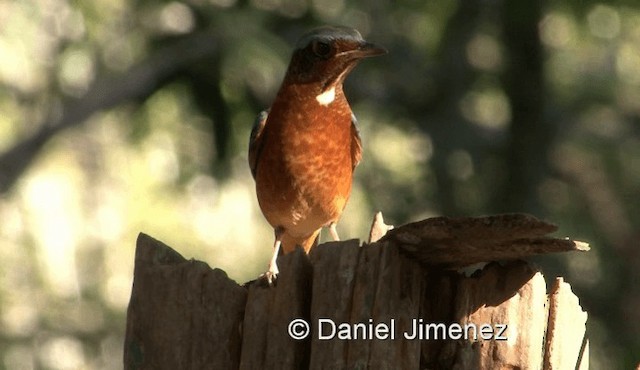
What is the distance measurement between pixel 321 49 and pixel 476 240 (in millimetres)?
2502

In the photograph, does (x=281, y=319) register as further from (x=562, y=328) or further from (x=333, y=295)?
(x=562, y=328)

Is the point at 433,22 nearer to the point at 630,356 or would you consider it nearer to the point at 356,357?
the point at 630,356

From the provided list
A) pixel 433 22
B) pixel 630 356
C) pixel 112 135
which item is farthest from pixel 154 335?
pixel 112 135

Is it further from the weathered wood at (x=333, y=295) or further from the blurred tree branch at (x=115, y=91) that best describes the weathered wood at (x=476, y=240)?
the blurred tree branch at (x=115, y=91)

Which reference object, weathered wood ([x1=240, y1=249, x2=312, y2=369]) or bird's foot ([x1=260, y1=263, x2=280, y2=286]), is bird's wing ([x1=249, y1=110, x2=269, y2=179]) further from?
weathered wood ([x1=240, y1=249, x2=312, y2=369])

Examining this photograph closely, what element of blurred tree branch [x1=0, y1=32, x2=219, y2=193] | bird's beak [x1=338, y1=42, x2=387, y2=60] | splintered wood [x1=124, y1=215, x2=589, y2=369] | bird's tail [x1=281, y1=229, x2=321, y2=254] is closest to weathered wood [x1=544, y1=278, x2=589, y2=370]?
splintered wood [x1=124, y1=215, x2=589, y2=369]

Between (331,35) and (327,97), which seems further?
(327,97)

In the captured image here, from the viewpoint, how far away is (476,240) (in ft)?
14.4

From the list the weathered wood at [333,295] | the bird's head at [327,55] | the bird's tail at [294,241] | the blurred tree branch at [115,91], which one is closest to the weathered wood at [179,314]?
the weathered wood at [333,295]

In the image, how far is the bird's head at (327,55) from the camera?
661 cm

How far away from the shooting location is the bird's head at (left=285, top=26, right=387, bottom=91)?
21.7 ft

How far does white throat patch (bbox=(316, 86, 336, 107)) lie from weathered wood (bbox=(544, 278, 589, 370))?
2.23m

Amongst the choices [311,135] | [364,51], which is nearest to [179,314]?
[311,135]

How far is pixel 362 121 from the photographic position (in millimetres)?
17766
